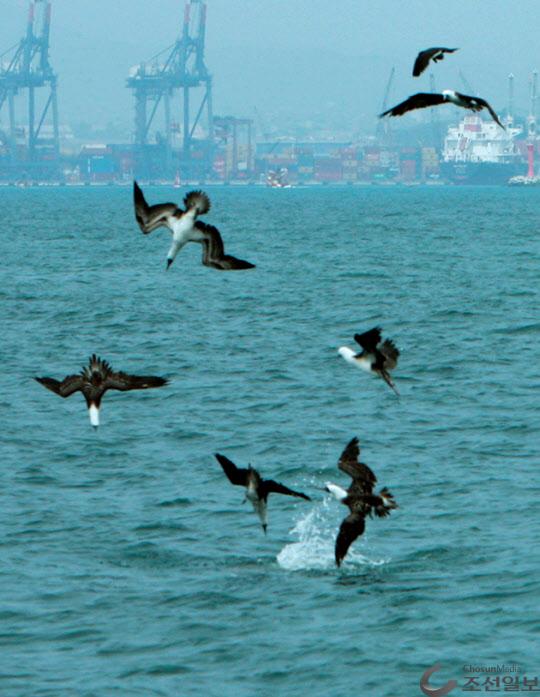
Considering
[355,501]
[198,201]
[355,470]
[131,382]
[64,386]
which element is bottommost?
[355,501]

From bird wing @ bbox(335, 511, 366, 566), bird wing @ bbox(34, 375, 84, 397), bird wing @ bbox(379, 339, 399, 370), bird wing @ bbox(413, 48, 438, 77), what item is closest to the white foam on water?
bird wing @ bbox(335, 511, 366, 566)

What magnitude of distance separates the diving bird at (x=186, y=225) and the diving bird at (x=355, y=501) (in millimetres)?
3539

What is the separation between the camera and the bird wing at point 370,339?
1511 centimetres

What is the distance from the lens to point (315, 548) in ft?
80.8

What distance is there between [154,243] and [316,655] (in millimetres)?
108425

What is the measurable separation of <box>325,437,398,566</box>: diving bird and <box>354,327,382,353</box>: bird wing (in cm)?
236

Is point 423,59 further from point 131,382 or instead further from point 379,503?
point 379,503

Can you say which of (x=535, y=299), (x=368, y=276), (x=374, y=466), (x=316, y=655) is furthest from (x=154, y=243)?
(x=316, y=655)

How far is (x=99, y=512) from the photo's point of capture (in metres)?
26.9

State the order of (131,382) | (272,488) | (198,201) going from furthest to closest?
(272,488) → (131,382) → (198,201)

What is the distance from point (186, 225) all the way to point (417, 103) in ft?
8.59

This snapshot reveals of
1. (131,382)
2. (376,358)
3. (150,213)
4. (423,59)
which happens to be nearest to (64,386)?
(131,382)

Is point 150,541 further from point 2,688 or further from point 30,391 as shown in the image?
point 30,391
